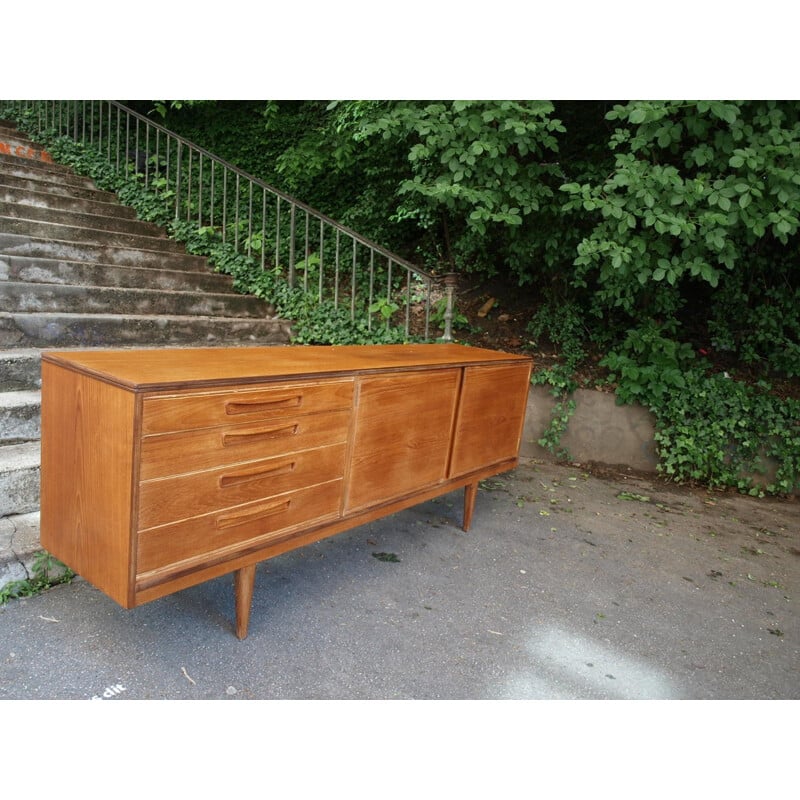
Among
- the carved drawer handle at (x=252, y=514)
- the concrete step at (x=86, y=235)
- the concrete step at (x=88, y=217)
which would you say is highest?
the concrete step at (x=88, y=217)

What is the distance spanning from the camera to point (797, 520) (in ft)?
13.9

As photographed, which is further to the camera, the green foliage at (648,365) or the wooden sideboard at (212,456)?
the green foliage at (648,365)

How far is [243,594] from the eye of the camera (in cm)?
221

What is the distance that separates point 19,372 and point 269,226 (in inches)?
166

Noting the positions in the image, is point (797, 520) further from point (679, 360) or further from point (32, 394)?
point (32, 394)

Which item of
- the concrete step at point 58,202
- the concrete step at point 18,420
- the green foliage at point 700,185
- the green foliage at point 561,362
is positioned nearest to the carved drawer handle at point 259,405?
the concrete step at point 18,420

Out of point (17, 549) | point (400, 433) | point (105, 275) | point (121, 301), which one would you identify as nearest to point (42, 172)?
point (105, 275)

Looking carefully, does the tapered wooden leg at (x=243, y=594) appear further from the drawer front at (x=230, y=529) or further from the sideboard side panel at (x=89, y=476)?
the sideboard side panel at (x=89, y=476)

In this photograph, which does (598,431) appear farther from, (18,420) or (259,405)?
(18,420)

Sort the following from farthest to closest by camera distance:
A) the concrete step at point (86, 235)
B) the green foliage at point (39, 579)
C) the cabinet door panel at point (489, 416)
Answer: the concrete step at point (86, 235) < the cabinet door panel at point (489, 416) < the green foliage at point (39, 579)

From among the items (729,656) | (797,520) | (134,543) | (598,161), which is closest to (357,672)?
(134,543)

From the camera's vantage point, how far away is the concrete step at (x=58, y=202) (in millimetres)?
5281

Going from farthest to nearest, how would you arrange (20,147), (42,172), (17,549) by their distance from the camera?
(20,147)
(42,172)
(17,549)

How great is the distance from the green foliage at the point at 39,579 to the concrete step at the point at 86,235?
10.9 feet
